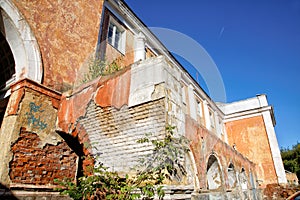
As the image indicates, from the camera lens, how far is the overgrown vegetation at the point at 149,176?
2.91 m

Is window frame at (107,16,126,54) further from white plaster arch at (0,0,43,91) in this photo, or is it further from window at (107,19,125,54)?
white plaster arch at (0,0,43,91)

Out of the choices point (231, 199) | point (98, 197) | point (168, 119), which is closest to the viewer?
point (168, 119)

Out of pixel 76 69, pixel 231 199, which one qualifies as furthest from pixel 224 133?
pixel 76 69

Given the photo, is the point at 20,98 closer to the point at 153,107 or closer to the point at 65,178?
the point at 65,178

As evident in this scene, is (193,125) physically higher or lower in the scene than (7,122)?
higher

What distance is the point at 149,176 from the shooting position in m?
2.98

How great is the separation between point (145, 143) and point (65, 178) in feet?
6.24

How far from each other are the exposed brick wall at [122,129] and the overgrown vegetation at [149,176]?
0.16 metres

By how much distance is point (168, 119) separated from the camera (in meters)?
3.26

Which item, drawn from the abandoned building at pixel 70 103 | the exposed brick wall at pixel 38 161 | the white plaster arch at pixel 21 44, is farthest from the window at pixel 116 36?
the exposed brick wall at pixel 38 161

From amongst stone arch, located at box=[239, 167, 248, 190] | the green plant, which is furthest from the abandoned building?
stone arch, located at box=[239, 167, 248, 190]

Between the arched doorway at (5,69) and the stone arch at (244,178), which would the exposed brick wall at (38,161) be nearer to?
the arched doorway at (5,69)

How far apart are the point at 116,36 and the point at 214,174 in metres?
7.17

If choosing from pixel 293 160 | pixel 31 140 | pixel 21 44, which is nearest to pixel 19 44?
pixel 21 44
